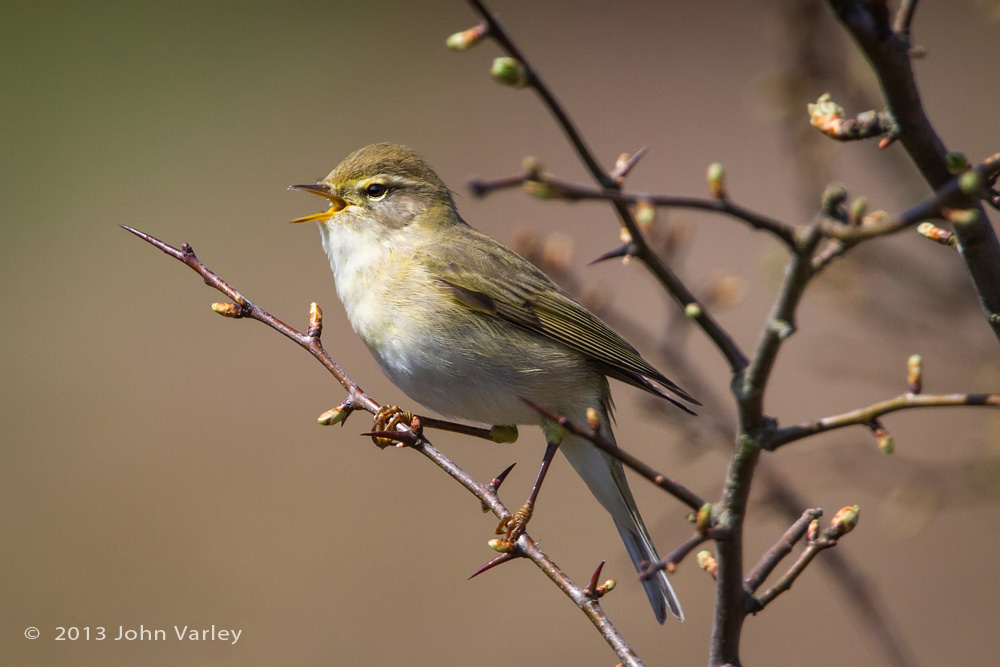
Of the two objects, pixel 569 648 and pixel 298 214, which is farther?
pixel 298 214

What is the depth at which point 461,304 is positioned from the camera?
3125mm

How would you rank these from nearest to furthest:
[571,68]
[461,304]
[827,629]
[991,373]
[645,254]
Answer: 1. [645,254]
2. [991,373]
3. [461,304]
4. [827,629]
5. [571,68]

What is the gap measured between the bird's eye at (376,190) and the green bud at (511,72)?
2277mm

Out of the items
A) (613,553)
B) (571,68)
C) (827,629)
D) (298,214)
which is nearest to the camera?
(827,629)

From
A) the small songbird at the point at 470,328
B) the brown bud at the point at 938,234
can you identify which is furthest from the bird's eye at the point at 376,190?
the brown bud at the point at 938,234

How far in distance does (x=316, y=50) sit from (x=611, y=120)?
390cm

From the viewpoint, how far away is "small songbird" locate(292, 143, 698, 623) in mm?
3008

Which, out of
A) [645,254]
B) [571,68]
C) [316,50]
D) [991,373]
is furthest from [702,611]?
[316,50]

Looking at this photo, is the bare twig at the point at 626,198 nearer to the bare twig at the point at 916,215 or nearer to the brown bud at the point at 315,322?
the bare twig at the point at 916,215

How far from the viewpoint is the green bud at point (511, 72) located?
3.85 ft

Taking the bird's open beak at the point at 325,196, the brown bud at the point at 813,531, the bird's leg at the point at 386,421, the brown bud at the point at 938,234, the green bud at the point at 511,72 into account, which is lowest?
the brown bud at the point at 813,531

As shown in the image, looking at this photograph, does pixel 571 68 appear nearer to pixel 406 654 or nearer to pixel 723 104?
pixel 723 104

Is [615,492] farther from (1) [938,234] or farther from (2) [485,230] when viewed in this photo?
(2) [485,230]

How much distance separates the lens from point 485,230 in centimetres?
808
